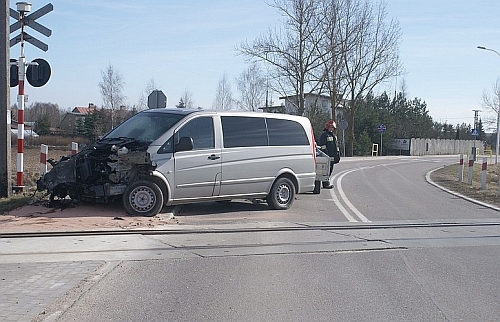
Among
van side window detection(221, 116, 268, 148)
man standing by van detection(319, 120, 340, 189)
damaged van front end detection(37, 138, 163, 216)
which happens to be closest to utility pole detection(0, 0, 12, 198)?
damaged van front end detection(37, 138, 163, 216)

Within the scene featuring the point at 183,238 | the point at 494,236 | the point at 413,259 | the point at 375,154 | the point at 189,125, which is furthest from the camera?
the point at 375,154

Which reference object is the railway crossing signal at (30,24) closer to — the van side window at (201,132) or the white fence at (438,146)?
the van side window at (201,132)

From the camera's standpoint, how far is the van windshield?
451 inches

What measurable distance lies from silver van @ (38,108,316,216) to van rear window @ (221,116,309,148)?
0.02 metres

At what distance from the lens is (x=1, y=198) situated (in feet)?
42.6

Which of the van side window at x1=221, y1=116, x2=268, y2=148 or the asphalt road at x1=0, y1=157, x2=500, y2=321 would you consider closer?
the asphalt road at x1=0, y1=157, x2=500, y2=321

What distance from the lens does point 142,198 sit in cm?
1106

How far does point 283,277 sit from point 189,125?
4.89 metres

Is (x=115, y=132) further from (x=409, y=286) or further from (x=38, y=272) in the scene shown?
(x=409, y=286)

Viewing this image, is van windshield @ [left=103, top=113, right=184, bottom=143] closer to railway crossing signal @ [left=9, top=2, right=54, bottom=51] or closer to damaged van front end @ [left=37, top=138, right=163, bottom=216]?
damaged van front end @ [left=37, top=138, right=163, bottom=216]

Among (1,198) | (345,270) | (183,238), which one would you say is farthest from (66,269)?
(1,198)

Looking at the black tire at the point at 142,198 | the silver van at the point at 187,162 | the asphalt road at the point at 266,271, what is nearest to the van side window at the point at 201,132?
the silver van at the point at 187,162

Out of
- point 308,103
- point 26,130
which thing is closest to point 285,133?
point 308,103

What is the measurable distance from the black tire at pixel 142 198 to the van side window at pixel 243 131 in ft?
5.89
